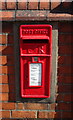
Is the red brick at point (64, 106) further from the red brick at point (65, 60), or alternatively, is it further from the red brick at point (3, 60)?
the red brick at point (3, 60)

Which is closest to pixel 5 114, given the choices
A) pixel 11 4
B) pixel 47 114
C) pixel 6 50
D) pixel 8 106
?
pixel 8 106

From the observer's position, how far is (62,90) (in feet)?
6.41

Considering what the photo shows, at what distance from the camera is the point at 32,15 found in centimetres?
180

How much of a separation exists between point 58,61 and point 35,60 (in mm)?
257

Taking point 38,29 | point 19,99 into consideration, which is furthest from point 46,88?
point 38,29

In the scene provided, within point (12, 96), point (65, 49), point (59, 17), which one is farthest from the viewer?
point (12, 96)

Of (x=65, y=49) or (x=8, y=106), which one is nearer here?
(x=65, y=49)

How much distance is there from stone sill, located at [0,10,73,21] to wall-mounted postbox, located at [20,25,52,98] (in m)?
0.09

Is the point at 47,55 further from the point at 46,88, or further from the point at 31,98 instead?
the point at 31,98

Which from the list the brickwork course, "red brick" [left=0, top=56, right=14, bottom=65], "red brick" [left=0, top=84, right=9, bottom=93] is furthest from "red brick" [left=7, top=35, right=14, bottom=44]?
"red brick" [left=0, top=84, right=9, bottom=93]

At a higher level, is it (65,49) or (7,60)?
(65,49)

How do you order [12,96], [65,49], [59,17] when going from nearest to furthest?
[59,17], [65,49], [12,96]

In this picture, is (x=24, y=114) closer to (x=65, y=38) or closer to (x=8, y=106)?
(x=8, y=106)

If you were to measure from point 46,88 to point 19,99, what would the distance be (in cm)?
34
